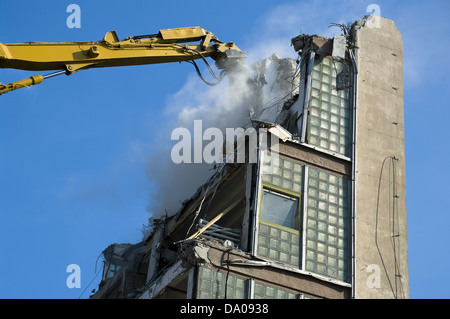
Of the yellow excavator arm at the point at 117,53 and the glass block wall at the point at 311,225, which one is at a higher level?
the yellow excavator arm at the point at 117,53

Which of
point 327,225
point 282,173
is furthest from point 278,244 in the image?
point 282,173

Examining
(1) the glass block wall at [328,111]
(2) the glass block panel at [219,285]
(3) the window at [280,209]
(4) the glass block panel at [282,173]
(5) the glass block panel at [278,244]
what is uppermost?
(1) the glass block wall at [328,111]

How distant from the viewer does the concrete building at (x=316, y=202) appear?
79.8 ft

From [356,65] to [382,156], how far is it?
3.34 m

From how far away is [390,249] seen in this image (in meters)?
26.6

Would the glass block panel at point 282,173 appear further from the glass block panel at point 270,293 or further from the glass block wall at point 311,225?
the glass block panel at point 270,293

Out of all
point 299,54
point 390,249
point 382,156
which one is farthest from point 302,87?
point 390,249

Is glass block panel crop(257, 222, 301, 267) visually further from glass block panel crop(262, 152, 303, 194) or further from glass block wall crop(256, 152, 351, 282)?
glass block panel crop(262, 152, 303, 194)

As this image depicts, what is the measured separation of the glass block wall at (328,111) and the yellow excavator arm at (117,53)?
9.95ft

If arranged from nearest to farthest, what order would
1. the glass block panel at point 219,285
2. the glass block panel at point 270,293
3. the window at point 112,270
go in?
the glass block panel at point 219,285 → the glass block panel at point 270,293 → the window at point 112,270

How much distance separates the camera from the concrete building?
24328 millimetres

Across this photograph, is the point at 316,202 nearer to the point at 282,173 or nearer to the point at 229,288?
the point at 282,173

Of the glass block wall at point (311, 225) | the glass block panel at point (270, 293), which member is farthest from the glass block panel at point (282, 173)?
the glass block panel at point (270, 293)
